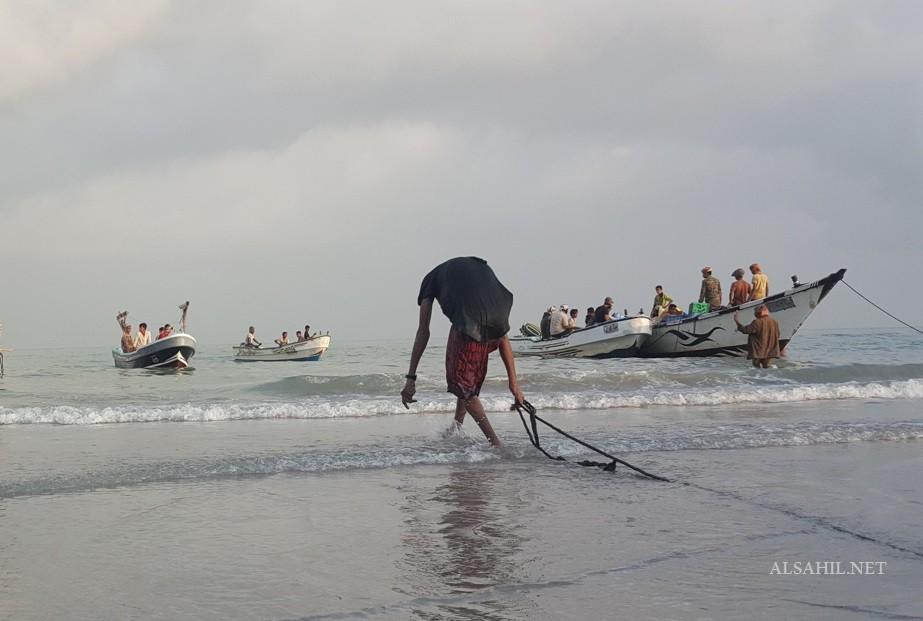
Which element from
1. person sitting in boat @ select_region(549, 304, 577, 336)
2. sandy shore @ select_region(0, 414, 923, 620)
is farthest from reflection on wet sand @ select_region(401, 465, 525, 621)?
person sitting in boat @ select_region(549, 304, 577, 336)

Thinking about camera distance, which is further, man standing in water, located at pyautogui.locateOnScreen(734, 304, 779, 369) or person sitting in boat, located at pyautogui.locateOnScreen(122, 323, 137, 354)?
person sitting in boat, located at pyautogui.locateOnScreen(122, 323, 137, 354)

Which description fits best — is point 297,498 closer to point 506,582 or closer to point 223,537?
point 223,537

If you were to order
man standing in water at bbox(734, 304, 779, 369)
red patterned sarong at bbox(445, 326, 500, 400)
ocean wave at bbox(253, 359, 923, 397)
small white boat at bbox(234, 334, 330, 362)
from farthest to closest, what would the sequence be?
small white boat at bbox(234, 334, 330, 362), man standing in water at bbox(734, 304, 779, 369), ocean wave at bbox(253, 359, 923, 397), red patterned sarong at bbox(445, 326, 500, 400)

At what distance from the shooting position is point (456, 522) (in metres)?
3.97

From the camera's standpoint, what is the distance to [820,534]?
3654 millimetres

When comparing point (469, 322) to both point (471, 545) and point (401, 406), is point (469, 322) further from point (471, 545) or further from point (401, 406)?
point (401, 406)

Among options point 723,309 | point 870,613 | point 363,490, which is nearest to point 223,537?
point 363,490

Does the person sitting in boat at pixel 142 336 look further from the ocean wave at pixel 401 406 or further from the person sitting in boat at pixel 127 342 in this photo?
the ocean wave at pixel 401 406

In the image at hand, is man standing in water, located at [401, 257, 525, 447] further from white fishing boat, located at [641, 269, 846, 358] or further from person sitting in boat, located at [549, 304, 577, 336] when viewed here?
person sitting in boat, located at [549, 304, 577, 336]

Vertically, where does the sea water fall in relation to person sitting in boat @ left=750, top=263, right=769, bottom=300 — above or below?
below

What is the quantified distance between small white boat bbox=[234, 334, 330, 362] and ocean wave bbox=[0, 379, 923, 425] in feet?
70.1

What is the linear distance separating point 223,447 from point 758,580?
212 inches

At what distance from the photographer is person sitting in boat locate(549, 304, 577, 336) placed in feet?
81.4
